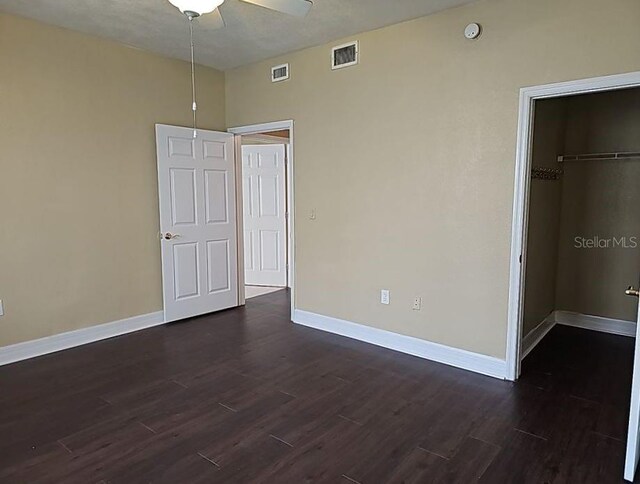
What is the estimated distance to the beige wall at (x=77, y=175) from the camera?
11.6 feet

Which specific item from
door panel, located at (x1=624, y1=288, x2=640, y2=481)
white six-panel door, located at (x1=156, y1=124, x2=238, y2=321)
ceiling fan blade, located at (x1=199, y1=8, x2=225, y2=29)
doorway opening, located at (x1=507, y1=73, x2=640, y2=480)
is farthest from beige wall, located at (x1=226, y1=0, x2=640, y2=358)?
ceiling fan blade, located at (x1=199, y1=8, x2=225, y2=29)

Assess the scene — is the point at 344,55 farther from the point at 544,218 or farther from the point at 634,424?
the point at 634,424

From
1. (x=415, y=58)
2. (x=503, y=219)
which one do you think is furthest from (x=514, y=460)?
(x=415, y=58)

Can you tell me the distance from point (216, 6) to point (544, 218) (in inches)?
133

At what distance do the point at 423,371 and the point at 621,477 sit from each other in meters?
1.46

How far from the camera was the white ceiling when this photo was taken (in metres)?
3.20

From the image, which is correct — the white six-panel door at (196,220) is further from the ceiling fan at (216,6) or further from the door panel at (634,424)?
the door panel at (634,424)

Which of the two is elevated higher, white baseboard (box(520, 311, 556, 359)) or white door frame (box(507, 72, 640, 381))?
white door frame (box(507, 72, 640, 381))

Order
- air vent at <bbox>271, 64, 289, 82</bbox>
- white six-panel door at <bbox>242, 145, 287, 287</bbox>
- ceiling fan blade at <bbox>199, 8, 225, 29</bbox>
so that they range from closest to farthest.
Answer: ceiling fan blade at <bbox>199, 8, 225, 29</bbox> → air vent at <bbox>271, 64, 289, 82</bbox> → white six-panel door at <bbox>242, 145, 287, 287</bbox>

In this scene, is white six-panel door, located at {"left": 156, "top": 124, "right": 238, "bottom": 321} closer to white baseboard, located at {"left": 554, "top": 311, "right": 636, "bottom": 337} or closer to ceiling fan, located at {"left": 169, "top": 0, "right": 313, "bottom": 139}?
ceiling fan, located at {"left": 169, "top": 0, "right": 313, "bottom": 139}

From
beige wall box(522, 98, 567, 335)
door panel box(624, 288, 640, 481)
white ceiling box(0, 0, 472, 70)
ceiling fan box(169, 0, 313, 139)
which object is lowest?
door panel box(624, 288, 640, 481)

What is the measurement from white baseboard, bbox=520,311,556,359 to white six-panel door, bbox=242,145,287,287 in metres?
3.51

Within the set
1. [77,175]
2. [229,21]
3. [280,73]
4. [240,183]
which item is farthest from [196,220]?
[229,21]

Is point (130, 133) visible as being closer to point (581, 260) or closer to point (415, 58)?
point (415, 58)
